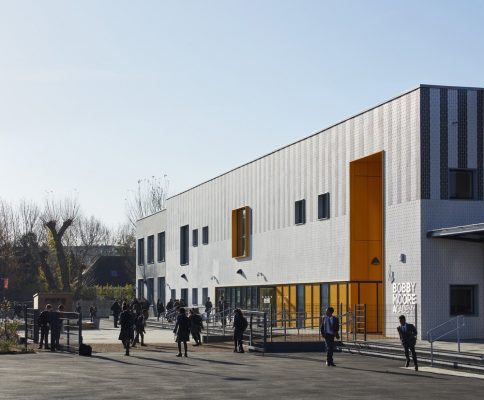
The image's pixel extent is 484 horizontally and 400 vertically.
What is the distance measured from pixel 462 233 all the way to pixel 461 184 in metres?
3.65

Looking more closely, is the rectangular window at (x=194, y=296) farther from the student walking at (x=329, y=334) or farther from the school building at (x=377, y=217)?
the student walking at (x=329, y=334)

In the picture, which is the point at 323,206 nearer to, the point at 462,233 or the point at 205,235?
the point at 462,233

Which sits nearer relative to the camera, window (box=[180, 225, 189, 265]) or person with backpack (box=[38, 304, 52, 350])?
person with backpack (box=[38, 304, 52, 350])

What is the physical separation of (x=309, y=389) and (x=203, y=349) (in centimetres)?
1500

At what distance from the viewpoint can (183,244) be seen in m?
71.9

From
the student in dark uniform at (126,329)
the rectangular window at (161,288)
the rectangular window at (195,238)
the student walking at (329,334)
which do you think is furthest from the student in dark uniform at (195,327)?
the rectangular window at (161,288)

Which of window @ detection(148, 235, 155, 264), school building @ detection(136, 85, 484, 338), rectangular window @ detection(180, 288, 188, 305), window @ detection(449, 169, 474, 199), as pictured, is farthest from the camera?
window @ detection(148, 235, 155, 264)

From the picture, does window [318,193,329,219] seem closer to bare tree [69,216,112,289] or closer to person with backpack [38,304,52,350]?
person with backpack [38,304,52,350]

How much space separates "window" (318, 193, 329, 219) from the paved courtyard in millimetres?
14503

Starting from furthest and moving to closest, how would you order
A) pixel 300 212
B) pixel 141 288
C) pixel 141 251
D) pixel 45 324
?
pixel 141 251
pixel 141 288
pixel 300 212
pixel 45 324

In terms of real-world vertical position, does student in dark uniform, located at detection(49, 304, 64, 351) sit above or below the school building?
below

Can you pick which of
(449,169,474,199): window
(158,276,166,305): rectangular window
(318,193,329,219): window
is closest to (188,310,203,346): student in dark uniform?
(318,193,329,219): window

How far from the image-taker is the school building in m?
37.2

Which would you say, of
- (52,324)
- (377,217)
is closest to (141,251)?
(377,217)
